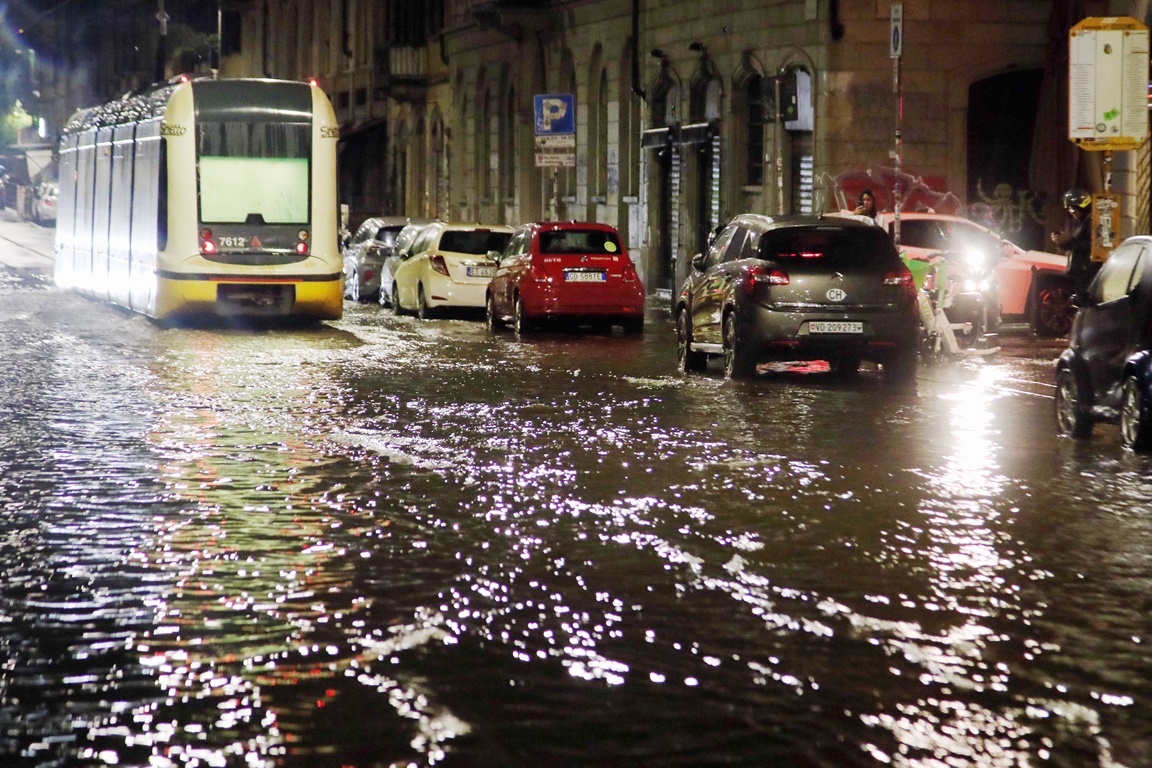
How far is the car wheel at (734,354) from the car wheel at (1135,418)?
5775mm

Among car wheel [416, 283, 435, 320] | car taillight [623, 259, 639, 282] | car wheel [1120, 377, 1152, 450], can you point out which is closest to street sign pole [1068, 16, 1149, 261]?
car taillight [623, 259, 639, 282]

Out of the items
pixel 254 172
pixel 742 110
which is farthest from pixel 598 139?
pixel 254 172

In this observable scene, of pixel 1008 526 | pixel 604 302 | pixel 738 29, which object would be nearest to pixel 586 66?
pixel 738 29

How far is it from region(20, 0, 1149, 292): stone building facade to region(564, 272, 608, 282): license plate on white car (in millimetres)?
3916

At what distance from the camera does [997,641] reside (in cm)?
Answer: 716

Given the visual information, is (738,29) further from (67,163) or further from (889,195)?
(67,163)

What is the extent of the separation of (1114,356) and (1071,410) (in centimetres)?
90

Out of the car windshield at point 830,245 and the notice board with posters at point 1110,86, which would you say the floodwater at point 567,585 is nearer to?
the car windshield at point 830,245

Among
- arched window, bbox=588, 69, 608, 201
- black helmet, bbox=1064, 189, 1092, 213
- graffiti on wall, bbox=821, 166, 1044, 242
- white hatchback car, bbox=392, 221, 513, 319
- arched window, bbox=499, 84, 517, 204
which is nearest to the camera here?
black helmet, bbox=1064, 189, 1092, 213

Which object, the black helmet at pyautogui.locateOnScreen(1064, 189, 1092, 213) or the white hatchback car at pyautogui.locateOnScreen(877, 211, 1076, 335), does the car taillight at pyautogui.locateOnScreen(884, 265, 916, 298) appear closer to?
the black helmet at pyautogui.locateOnScreen(1064, 189, 1092, 213)

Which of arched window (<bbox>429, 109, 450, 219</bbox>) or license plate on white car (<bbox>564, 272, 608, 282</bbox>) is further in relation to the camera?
arched window (<bbox>429, 109, 450, 219</bbox>)

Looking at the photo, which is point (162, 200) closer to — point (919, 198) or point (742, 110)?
point (919, 198)

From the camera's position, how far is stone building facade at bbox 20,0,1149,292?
32.7 metres

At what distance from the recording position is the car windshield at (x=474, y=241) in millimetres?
32438
